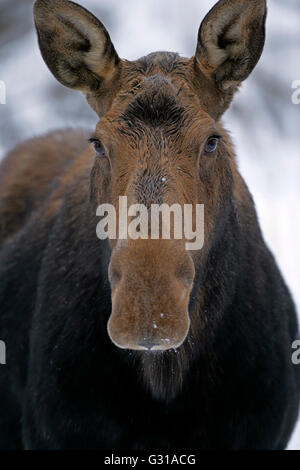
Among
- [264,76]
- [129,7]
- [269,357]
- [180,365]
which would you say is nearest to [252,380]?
[269,357]

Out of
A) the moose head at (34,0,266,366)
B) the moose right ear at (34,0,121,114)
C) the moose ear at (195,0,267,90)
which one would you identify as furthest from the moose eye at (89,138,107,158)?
the moose ear at (195,0,267,90)

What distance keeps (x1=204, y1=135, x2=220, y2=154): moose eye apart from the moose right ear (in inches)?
26.2

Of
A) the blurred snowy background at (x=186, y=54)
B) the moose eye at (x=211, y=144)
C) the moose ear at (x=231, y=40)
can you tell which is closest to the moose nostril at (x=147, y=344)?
the moose eye at (x=211, y=144)

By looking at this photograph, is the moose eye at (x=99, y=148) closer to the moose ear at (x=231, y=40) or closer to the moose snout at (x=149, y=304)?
the moose ear at (x=231, y=40)

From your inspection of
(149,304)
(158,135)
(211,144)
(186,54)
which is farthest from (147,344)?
(186,54)

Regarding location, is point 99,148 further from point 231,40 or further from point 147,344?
point 147,344

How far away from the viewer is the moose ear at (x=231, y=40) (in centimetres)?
417

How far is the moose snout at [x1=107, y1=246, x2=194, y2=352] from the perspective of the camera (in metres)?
3.22

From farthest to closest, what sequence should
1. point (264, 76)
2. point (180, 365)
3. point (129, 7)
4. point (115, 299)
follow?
1. point (129, 7)
2. point (264, 76)
3. point (180, 365)
4. point (115, 299)

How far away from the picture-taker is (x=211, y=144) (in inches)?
158

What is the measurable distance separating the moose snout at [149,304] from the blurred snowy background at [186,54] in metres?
9.16

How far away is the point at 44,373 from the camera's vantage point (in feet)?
15.4

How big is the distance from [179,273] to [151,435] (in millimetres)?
1501

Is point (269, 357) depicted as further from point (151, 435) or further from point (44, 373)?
point (44, 373)
